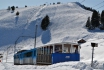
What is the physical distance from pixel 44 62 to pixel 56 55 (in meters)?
1.69

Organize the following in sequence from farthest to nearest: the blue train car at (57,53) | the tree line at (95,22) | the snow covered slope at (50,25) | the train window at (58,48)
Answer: the tree line at (95,22)
the snow covered slope at (50,25)
the train window at (58,48)
the blue train car at (57,53)

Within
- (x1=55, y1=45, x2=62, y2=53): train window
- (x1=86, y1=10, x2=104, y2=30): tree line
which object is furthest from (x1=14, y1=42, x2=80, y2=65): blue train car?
(x1=86, y1=10, x2=104, y2=30): tree line

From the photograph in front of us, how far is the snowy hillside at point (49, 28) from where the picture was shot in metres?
82.6

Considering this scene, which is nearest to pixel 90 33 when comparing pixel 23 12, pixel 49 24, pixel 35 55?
pixel 49 24

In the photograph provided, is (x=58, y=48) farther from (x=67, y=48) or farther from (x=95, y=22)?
(x=95, y=22)

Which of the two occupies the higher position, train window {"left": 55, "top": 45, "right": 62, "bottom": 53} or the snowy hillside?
the snowy hillside

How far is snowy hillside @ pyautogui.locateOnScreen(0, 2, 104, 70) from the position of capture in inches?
3253

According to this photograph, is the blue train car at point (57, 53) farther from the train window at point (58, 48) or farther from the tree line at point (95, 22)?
the tree line at point (95, 22)

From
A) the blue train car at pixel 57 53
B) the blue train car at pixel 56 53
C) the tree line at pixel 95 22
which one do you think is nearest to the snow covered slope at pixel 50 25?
the tree line at pixel 95 22

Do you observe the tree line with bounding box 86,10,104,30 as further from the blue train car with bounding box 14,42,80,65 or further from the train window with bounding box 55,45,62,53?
the train window with bounding box 55,45,62,53

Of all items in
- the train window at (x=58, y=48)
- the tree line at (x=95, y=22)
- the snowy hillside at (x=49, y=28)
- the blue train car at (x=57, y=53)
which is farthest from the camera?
the tree line at (x=95, y=22)

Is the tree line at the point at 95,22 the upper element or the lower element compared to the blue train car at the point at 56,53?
upper

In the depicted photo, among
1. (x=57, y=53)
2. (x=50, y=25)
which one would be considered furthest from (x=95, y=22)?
(x=57, y=53)

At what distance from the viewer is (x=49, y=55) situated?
26516 millimetres
